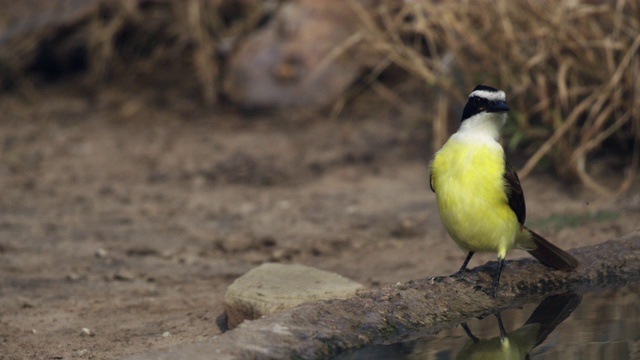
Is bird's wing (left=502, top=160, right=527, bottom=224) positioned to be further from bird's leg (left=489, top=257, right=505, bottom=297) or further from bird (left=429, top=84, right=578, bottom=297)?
bird's leg (left=489, top=257, right=505, bottom=297)

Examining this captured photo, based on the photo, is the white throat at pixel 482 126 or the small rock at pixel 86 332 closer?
the white throat at pixel 482 126

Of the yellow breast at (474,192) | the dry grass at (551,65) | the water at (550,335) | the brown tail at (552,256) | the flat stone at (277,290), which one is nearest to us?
the water at (550,335)

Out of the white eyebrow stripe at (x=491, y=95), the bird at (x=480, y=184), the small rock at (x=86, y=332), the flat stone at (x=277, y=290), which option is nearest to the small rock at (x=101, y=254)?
the small rock at (x=86, y=332)

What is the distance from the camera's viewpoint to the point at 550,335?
171 inches

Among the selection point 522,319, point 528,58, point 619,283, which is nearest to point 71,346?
point 522,319

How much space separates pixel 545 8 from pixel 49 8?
15.7 feet

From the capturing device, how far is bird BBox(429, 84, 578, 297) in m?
4.43

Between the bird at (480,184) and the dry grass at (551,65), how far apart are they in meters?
2.28

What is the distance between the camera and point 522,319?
457 cm

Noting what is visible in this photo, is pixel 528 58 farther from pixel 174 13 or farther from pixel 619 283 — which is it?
pixel 174 13

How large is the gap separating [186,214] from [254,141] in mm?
1488

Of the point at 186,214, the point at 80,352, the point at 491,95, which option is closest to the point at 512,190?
the point at 491,95

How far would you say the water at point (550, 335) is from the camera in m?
4.07

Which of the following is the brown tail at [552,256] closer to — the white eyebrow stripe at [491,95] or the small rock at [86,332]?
the white eyebrow stripe at [491,95]
